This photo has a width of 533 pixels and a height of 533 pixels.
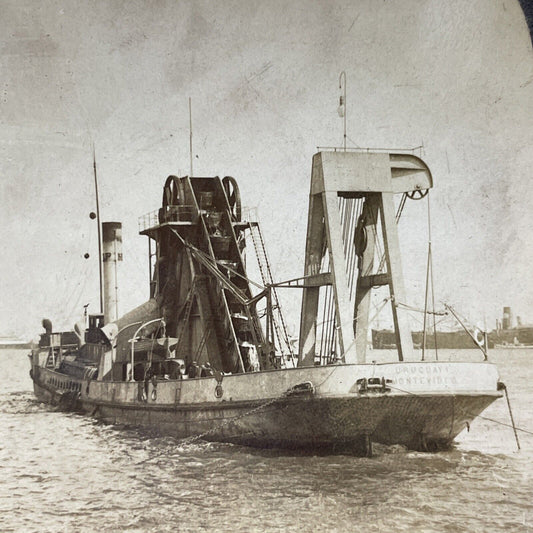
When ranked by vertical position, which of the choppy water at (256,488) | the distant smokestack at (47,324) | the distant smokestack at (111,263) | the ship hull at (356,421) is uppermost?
the distant smokestack at (111,263)

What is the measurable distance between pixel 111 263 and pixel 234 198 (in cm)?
801

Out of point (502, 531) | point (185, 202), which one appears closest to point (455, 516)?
point (502, 531)

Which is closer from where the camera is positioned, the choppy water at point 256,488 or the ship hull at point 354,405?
the choppy water at point 256,488

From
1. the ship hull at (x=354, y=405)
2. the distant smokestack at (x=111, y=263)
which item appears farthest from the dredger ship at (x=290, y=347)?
the distant smokestack at (x=111, y=263)

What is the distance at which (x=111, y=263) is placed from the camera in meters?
29.2

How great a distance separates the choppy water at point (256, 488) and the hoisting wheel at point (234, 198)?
936 cm

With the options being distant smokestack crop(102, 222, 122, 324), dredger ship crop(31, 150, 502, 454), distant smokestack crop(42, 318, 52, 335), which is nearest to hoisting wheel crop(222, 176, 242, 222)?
dredger ship crop(31, 150, 502, 454)

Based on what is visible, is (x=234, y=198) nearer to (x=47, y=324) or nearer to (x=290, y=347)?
(x=290, y=347)

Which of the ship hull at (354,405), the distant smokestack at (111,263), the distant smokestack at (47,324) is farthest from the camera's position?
the distant smokestack at (47,324)

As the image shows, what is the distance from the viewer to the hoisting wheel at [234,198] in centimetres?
2412

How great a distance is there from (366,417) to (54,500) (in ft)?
21.7

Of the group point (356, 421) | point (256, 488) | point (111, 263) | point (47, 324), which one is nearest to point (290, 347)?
point (356, 421)

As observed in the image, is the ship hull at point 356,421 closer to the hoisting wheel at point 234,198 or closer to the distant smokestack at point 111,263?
the hoisting wheel at point 234,198

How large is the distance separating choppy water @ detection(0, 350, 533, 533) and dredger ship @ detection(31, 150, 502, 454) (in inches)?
29.4
